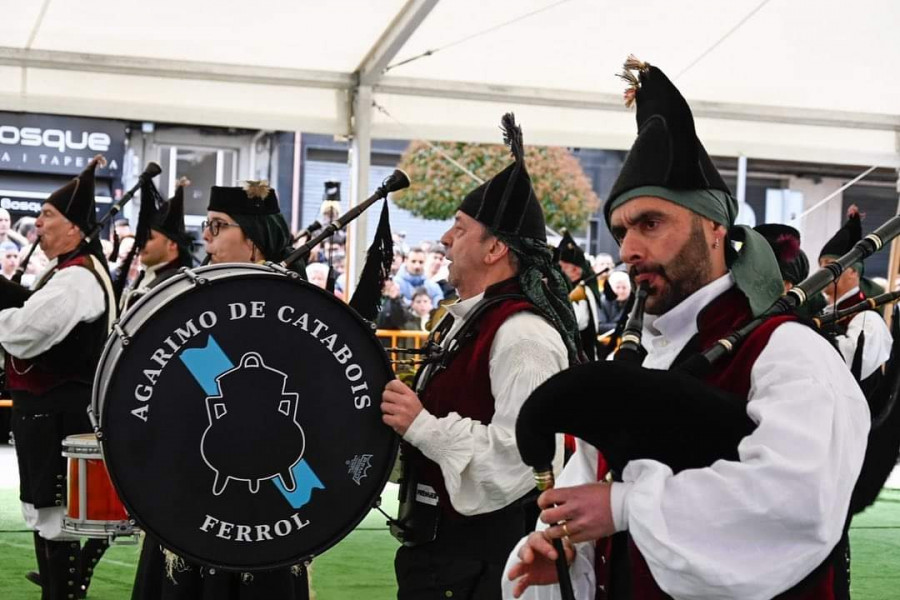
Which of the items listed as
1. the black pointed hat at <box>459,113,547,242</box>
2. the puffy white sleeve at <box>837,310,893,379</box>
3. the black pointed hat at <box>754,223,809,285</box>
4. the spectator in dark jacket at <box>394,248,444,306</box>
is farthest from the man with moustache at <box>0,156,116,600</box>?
the spectator in dark jacket at <box>394,248,444,306</box>

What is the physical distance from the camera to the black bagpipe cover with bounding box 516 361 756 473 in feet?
6.07

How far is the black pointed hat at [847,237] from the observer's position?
5492 millimetres

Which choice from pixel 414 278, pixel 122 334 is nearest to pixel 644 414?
pixel 122 334

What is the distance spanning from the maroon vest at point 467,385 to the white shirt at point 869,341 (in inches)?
102

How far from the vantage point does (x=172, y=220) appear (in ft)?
19.6

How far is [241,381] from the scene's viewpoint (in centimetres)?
293

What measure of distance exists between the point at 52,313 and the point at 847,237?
3653 mm

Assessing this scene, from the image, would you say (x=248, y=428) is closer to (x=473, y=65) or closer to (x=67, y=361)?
(x=67, y=361)

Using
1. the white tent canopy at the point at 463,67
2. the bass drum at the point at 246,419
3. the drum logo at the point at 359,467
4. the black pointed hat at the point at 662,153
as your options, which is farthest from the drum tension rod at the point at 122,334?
the white tent canopy at the point at 463,67

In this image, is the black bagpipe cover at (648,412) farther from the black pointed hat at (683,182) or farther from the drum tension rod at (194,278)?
the drum tension rod at (194,278)

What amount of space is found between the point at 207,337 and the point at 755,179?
68.5 feet

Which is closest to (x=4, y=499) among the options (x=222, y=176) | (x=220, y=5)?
(x=220, y=5)

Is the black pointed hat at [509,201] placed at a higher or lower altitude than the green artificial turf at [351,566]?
higher

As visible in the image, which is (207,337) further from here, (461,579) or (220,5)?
(220,5)
